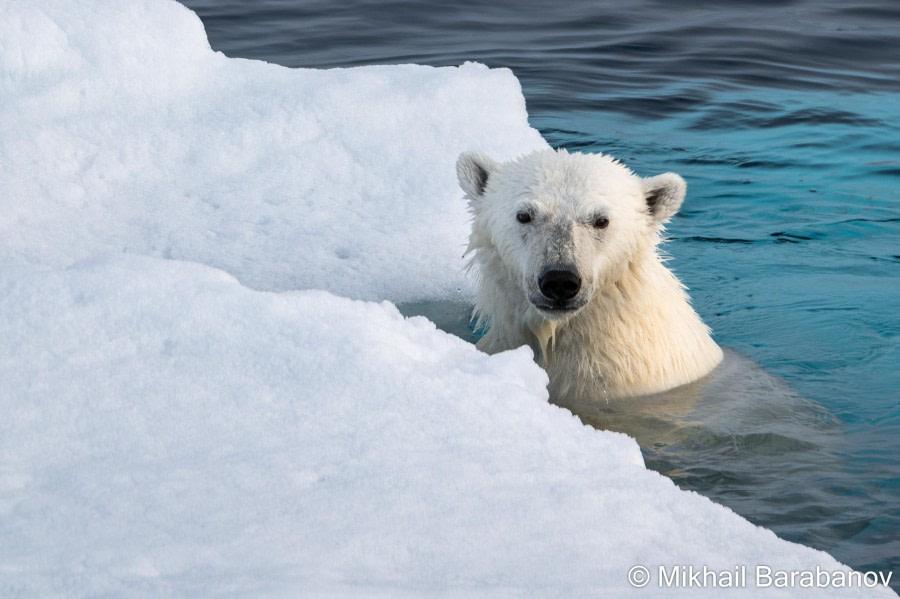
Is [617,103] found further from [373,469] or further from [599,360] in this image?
[373,469]

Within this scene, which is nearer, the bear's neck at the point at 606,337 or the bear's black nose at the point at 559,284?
the bear's black nose at the point at 559,284

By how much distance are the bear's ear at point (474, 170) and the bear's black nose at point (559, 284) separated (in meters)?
0.78

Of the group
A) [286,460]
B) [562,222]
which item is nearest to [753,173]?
[562,222]

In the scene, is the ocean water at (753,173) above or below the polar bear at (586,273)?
below

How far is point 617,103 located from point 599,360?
6.09m

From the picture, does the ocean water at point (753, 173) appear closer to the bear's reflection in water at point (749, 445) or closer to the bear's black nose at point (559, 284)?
the bear's reflection in water at point (749, 445)

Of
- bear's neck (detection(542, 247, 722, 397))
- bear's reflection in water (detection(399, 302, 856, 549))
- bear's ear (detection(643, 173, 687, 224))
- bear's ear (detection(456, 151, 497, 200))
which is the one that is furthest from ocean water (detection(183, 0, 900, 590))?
bear's ear (detection(456, 151, 497, 200))

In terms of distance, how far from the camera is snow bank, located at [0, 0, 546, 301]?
15.8ft

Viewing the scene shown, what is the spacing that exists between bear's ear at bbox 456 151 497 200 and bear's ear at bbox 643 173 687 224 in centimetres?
65

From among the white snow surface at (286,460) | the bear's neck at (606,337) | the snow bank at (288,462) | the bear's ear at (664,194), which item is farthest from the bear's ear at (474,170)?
the snow bank at (288,462)

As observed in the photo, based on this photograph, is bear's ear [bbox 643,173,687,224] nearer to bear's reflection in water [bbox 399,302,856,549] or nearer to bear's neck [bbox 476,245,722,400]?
bear's neck [bbox 476,245,722,400]

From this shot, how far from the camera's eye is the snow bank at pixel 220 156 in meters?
4.82

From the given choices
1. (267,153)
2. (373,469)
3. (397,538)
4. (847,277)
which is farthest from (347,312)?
(847,277)

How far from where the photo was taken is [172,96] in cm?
566
